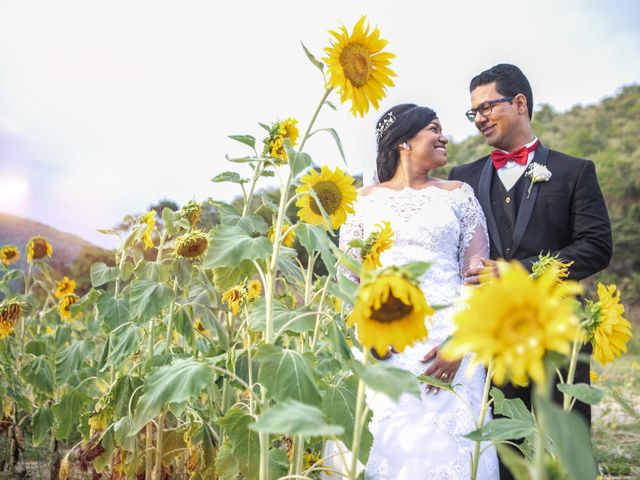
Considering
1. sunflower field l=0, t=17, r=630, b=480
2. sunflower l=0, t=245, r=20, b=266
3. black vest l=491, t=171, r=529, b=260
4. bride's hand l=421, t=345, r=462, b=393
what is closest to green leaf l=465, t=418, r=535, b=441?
sunflower field l=0, t=17, r=630, b=480

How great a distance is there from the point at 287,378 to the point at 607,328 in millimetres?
659

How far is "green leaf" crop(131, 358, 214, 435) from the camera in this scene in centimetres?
121

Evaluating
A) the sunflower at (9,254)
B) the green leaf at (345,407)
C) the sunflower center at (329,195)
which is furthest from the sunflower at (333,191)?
the sunflower at (9,254)

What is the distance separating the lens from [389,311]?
936 mm

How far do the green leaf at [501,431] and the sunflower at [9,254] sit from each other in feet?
10.5

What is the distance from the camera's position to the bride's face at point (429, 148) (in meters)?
2.49

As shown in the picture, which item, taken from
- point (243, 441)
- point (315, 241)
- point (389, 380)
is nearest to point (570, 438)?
point (389, 380)

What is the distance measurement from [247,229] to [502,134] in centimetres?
175

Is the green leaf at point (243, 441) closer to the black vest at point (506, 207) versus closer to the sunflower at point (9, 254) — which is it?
the black vest at point (506, 207)

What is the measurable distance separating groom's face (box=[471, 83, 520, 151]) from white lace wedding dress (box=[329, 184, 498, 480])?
1.65 feet

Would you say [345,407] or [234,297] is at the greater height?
[234,297]

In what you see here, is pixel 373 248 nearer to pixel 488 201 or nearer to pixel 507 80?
pixel 488 201

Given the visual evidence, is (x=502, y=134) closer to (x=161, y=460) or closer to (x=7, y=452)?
(x=161, y=460)

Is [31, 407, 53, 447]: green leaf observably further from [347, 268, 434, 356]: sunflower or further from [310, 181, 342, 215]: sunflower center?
[347, 268, 434, 356]: sunflower
